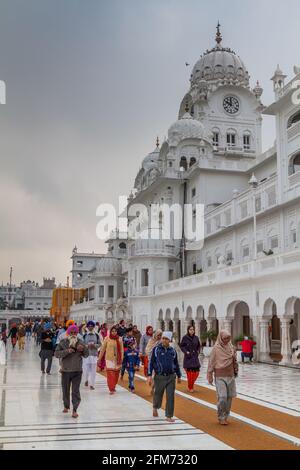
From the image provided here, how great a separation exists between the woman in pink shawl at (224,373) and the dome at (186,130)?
137 feet

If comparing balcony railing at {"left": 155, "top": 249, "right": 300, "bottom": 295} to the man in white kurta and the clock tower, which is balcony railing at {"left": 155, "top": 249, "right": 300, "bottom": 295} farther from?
the clock tower

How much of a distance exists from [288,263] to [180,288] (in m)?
14.9

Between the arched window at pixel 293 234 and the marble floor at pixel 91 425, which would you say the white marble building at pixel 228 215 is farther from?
the marble floor at pixel 91 425

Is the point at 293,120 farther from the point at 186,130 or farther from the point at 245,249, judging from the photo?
the point at 186,130

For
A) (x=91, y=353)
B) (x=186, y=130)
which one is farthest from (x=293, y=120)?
(x=186, y=130)

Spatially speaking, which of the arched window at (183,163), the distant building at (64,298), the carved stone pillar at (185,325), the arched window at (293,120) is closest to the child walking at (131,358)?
the arched window at (293,120)

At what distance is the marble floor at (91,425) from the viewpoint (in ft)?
24.4

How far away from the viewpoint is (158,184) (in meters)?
49.6

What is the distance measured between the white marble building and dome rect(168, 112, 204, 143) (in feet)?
0.32

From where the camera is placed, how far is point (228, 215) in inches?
1489

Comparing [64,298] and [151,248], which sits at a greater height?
[151,248]

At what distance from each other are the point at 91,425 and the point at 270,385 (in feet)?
25.4
